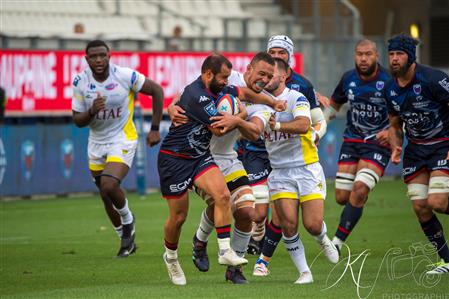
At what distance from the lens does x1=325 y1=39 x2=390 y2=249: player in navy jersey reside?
14.5m

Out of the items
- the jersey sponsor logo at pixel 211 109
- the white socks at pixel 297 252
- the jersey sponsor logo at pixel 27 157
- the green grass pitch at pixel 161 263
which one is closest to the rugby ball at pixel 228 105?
the jersey sponsor logo at pixel 211 109

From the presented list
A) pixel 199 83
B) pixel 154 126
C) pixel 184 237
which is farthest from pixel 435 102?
pixel 184 237

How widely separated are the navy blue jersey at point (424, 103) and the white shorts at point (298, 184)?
1.18 meters

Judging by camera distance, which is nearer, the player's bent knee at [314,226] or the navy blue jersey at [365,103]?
the player's bent knee at [314,226]

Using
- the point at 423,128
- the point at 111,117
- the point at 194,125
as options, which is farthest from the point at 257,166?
the point at 194,125

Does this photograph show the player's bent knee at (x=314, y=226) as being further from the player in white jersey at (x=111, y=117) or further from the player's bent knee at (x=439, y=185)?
the player in white jersey at (x=111, y=117)

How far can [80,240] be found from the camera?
16.8 metres

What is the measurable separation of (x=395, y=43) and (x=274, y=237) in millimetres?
2367

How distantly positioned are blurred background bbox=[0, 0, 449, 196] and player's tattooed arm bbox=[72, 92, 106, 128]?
954 centimetres

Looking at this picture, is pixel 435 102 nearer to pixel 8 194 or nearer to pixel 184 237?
pixel 184 237

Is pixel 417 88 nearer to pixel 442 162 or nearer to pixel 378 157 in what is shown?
pixel 442 162

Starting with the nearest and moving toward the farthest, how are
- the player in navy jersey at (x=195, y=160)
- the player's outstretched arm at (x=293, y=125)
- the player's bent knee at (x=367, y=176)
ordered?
the player in navy jersey at (x=195, y=160), the player's outstretched arm at (x=293, y=125), the player's bent knee at (x=367, y=176)

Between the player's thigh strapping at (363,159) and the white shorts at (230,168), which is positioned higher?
the white shorts at (230,168)

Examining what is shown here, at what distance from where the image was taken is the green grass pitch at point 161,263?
1080 cm
